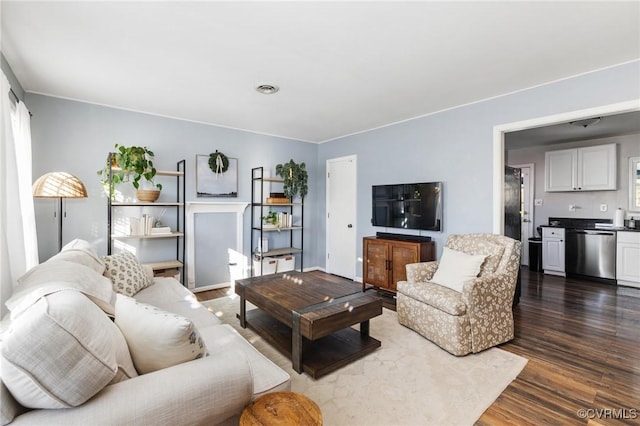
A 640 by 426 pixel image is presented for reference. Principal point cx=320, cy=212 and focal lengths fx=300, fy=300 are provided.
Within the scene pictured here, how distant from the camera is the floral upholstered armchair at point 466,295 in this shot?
2492 millimetres

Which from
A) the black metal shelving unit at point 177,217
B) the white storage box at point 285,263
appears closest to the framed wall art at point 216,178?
the black metal shelving unit at point 177,217

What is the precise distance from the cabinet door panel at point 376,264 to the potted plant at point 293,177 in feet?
5.14

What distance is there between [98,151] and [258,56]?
100 inches

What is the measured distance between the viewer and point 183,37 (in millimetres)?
2141

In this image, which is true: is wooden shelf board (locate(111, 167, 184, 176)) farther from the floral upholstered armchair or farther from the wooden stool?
the wooden stool

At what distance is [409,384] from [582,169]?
18.6ft

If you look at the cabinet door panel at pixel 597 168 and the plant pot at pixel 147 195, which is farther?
the cabinet door panel at pixel 597 168

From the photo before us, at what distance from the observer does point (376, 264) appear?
420 centimetres

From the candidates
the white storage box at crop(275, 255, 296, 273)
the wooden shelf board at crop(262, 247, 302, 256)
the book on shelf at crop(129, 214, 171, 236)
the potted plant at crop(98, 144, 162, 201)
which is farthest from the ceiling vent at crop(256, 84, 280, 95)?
the white storage box at crop(275, 255, 296, 273)

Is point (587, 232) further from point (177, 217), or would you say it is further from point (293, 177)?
point (177, 217)

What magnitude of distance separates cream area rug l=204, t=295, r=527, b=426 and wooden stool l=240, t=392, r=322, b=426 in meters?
0.75

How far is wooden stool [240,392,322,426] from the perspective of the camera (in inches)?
42.4

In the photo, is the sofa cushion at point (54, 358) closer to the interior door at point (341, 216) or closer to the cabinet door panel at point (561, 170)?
the interior door at point (341, 216)

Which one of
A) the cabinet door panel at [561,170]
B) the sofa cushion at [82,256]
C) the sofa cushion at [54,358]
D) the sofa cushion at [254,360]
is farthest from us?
the cabinet door panel at [561,170]
